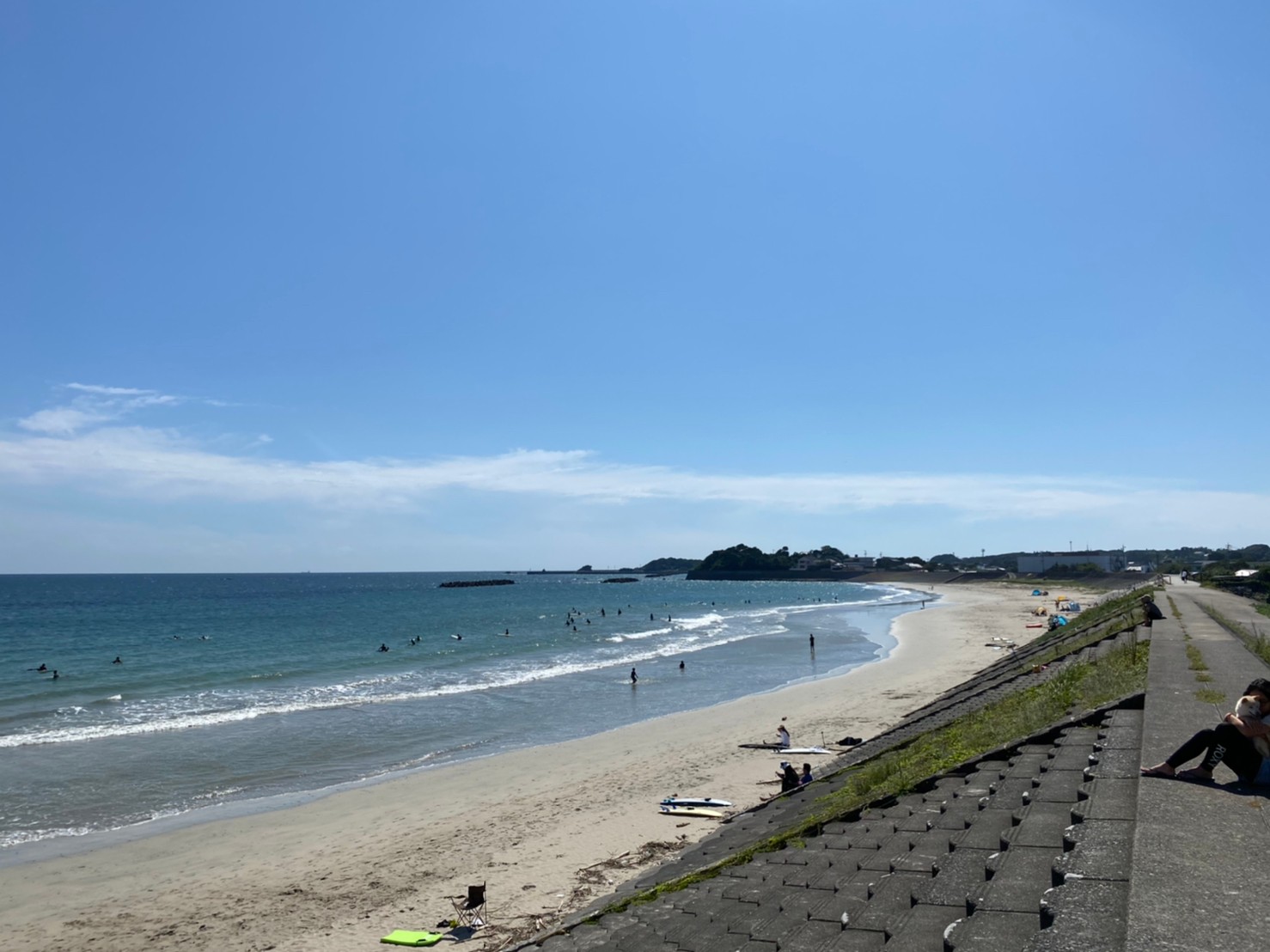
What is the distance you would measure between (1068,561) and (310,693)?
178m

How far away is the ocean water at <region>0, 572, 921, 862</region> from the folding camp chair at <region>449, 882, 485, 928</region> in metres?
9.62

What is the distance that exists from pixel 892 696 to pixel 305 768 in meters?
21.9

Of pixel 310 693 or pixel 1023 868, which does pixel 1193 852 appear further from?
pixel 310 693

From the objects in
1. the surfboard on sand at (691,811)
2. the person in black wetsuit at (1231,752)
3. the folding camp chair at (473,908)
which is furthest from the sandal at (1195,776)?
the surfboard on sand at (691,811)

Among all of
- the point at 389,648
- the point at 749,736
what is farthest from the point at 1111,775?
the point at 389,648

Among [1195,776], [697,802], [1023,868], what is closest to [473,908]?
[697,802]

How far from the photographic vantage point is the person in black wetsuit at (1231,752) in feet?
23.5

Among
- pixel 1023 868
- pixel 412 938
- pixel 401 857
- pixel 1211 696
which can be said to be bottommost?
pixel 401 857

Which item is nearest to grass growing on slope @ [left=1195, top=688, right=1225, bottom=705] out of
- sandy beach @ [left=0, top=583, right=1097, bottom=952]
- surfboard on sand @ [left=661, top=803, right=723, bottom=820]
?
sandy beach @ [left=0, top=583, right=1097, bottom=952]

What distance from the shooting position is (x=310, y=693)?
3747cm

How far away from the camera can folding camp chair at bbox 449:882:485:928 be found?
12.5 metres

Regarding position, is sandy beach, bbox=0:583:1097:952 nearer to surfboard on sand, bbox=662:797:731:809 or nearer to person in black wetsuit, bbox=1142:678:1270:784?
surfboard on sand, bbox=662:797:731:809

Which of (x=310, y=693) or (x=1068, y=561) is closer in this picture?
(x=310, y=693)

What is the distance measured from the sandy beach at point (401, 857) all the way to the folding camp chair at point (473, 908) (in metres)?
0.25
